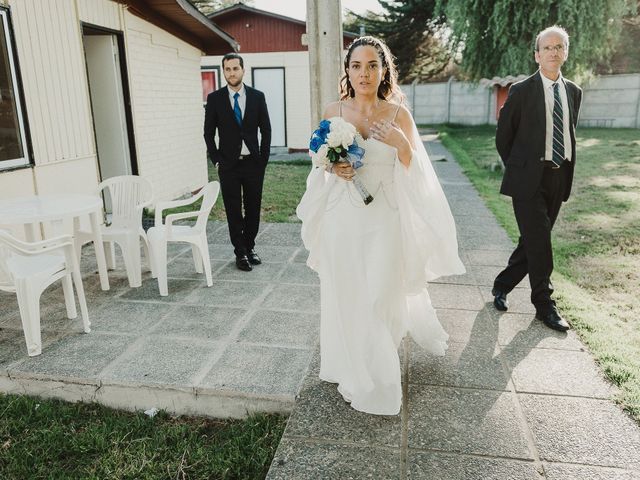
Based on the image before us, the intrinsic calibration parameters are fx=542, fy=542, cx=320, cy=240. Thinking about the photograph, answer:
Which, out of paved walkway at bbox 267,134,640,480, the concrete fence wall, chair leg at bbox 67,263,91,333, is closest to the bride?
paved walkway at bbox 267,134,640,480

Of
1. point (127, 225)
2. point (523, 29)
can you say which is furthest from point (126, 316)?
point (523, 29)

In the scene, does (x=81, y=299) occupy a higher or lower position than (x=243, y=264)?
higher

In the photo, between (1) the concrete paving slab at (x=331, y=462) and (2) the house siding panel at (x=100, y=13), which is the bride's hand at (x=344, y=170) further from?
(2) the house siding panel at (x=100, y=13)

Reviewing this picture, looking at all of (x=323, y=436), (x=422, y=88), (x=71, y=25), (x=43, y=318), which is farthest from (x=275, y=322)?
Result: (x=422, y=88)

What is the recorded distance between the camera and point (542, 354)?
12.3 ft

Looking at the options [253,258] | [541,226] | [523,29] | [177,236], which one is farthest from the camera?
[523,29]

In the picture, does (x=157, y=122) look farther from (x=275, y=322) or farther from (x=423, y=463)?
(x=423, y=463)

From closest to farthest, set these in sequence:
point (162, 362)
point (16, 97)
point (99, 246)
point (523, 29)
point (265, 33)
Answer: point (162, 362), point (99, 246), point (16, 97), point (265, 33), point (523, 29)

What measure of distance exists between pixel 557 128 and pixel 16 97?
5088 mm

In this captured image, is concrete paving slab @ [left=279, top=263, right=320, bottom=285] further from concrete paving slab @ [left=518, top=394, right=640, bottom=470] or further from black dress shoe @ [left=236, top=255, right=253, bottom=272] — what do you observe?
concrete paving slab @ [left=518, top=394, right=640, bottom=470]

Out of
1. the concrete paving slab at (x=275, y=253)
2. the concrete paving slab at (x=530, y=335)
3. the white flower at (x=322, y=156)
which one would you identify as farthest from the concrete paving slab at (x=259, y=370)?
the concrete paving slab at (x=275, y=253)

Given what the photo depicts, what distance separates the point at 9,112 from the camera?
18.1 feet

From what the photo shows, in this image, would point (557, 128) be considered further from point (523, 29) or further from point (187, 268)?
point (523, 29)

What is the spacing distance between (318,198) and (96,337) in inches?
82.2
